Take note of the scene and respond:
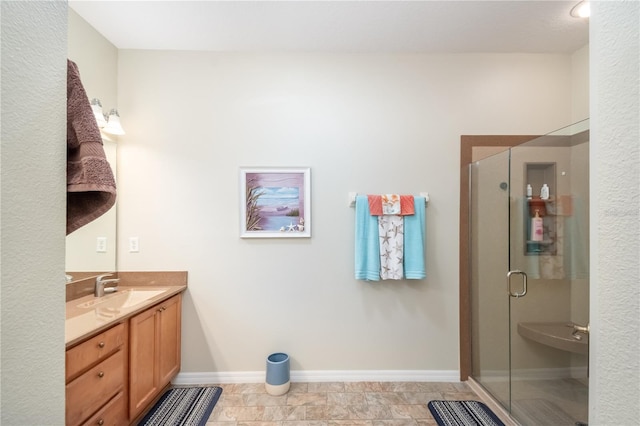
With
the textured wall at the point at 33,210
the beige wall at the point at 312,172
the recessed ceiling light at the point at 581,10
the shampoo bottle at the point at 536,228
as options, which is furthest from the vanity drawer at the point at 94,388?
the recessed ceiling light at the point at 581,10

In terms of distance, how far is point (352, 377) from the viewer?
2.09m

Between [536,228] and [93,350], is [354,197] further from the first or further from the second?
[93,350]

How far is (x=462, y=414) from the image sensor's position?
5.76 ft

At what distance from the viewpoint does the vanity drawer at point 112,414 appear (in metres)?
1.29

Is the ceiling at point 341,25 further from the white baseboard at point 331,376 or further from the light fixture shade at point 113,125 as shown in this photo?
the white baseboard at point 331,376

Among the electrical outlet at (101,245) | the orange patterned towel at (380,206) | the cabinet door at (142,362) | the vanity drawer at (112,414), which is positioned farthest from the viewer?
the orange patterned towel at (380,206)

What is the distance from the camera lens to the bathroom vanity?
121 cm

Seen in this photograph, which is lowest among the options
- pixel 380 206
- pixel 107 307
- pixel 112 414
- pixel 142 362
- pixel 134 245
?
pixel 112 414

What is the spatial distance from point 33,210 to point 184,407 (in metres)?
1.87

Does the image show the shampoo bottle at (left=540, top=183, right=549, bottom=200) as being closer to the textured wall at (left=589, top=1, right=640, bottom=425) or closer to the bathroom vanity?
the textured wall at (left=589, top=1, right=640, bottom=425)

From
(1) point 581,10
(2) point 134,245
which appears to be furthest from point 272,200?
(1) point 581,10

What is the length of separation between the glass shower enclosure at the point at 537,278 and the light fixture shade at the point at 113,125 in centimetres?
283

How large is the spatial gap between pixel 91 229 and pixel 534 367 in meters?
3.32

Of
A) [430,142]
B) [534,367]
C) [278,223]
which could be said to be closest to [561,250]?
[534,367]
